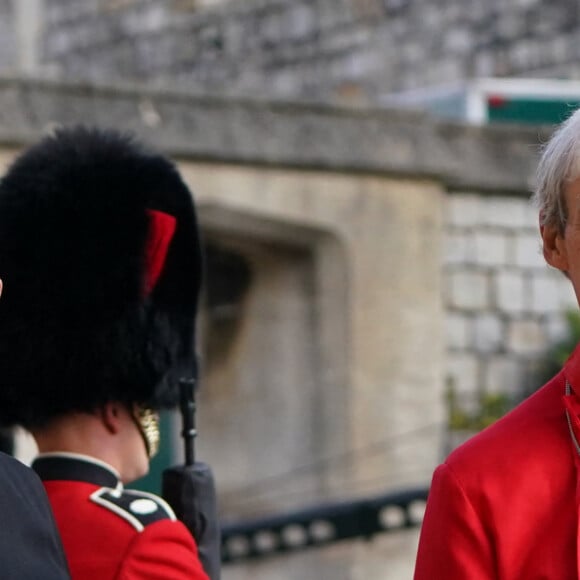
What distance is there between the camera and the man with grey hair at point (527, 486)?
2.44m

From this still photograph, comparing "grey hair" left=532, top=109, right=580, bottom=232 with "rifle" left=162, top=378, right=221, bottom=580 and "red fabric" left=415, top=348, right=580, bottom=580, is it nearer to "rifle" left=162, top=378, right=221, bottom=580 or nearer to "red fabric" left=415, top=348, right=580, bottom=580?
"red fabric" left=415, top=348, right=580, bottom=580

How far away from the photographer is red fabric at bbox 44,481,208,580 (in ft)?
9.62

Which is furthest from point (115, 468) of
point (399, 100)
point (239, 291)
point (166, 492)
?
point (399, 100)

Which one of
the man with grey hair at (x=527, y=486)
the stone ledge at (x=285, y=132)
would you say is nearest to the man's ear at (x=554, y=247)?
the man with grey hair at (x=527, y=486)

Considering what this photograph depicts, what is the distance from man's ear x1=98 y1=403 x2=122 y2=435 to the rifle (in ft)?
0.45

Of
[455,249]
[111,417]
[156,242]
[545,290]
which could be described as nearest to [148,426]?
[111,417]

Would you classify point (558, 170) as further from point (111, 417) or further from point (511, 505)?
point (111, 417)

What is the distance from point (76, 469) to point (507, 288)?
574 centimetres

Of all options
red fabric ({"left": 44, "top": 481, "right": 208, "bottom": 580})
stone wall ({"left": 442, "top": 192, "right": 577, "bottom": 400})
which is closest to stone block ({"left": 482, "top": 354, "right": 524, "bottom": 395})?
stone wall ({"left": 442, "top": 192, "right": 577, "bottom": 400})

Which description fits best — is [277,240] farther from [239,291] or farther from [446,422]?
[446,422]

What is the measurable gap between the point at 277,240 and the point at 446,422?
3.74ft

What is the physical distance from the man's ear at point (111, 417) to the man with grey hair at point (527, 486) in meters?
0.95

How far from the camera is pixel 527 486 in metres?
2.48

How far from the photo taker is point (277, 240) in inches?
344
